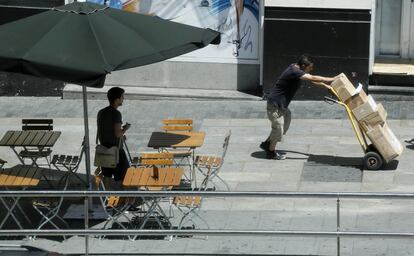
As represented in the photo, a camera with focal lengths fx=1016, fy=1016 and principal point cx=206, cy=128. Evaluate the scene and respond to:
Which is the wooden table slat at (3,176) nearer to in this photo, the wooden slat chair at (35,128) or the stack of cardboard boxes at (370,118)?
the wooden slat chair at (35,128)

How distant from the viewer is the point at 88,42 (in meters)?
11.0

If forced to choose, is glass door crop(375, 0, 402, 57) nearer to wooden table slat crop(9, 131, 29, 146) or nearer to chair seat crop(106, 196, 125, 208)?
wooden table slat crop(9, 131, 29, 146)

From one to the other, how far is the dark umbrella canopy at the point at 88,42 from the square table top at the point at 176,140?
1.49 meters

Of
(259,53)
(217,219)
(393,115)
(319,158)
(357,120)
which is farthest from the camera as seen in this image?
(259,53)

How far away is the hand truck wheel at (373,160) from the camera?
538 inches

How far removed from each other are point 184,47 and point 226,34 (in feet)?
21.5

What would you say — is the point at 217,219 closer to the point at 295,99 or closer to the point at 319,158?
the point at 319,158

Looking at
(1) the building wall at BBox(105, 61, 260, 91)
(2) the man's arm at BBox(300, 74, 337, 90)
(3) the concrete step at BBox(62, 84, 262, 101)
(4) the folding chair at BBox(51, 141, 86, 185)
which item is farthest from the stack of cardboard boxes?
(1) the building wall at BBox(105, 61, 260, 91)

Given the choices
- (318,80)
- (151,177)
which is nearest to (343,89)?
(318,80)

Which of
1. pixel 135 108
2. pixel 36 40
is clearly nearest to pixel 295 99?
pixel 135 108

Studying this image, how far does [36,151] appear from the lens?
13.7 m

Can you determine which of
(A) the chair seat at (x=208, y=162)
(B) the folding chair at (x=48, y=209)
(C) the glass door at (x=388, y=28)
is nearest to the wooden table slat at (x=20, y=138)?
(B) the folding chair at (x=48, y=209)

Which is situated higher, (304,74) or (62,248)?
(304,74)

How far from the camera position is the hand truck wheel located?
13.7 m
